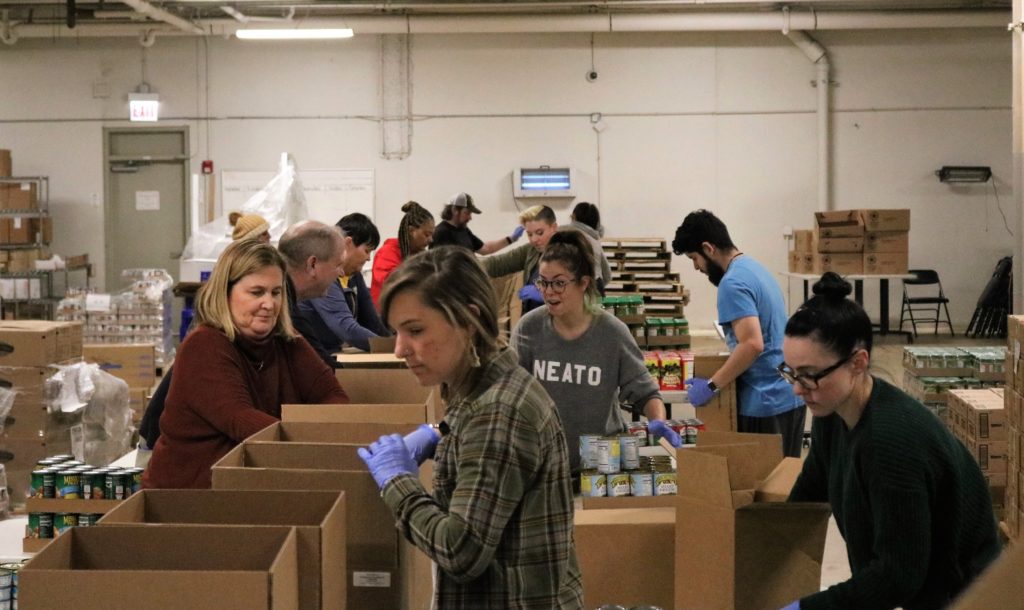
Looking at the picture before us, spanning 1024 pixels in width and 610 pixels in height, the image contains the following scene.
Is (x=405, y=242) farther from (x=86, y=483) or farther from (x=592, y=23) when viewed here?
(x=592, y=23)

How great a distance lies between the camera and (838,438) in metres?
2.21

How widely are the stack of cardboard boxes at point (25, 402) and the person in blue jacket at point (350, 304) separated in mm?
1878

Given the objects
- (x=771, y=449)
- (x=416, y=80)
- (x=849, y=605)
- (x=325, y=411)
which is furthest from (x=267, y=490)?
(x=416, y=80)

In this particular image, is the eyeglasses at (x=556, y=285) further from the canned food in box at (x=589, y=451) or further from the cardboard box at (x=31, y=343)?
the cardboard box at (x=31, y=343)

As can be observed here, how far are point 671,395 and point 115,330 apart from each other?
228 inches

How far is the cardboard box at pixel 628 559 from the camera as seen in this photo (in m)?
3.01

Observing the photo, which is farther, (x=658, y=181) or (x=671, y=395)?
(x=658, y=181)

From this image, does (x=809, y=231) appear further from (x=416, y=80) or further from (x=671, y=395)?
(x=671, y=395)

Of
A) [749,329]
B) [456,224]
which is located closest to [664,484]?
[749,329]

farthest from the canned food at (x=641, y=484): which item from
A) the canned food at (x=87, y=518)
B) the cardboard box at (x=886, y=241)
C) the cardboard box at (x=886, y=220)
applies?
the cardboard box at (x=886, y=241)

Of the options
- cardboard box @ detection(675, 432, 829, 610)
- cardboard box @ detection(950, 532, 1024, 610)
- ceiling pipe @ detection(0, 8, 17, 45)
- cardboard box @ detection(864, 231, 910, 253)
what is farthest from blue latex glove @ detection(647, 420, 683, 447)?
ceiling pipe @ detection(0, 8, 17, 45)

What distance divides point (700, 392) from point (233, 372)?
2345mm

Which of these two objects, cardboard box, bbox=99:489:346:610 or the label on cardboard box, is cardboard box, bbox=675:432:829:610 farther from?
cardboard box, bbox=99:489:346:610

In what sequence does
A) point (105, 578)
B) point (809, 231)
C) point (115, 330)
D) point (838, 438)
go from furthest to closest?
1. point (809, 231)
2. point (115, 330)
3. point (838, 438)
4. point (105, 578)
